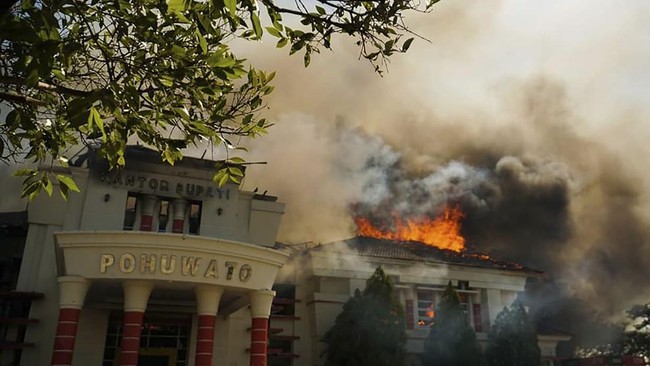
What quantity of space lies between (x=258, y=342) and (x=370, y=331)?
6387 millimetres

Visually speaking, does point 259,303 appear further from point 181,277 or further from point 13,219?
point 13,219

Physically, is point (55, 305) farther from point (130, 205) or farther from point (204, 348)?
point (204, 348)

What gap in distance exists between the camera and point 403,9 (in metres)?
5.39

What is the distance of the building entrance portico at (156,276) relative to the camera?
15500 millimetres

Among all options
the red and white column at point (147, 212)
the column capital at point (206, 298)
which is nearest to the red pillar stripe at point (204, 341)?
the column capital at point (206, 298)

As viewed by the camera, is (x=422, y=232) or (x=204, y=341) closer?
(x=204, y=341)

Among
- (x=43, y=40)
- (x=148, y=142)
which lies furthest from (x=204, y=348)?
(x=43, y=40)

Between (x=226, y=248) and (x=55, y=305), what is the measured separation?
7.56 m

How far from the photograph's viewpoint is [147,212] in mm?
20859

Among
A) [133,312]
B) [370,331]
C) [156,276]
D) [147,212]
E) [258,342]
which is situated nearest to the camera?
[156,276]

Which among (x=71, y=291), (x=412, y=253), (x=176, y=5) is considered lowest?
(x=71, y=291)

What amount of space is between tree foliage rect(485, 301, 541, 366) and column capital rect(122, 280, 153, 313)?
16372mm

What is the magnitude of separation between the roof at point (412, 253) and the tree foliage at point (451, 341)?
3134 mm

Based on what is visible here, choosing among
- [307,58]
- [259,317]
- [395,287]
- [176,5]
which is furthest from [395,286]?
[176,5]
